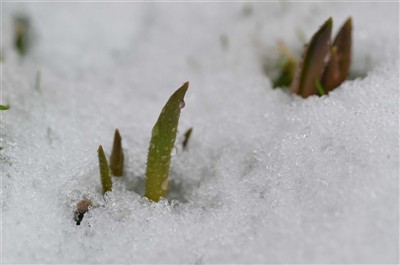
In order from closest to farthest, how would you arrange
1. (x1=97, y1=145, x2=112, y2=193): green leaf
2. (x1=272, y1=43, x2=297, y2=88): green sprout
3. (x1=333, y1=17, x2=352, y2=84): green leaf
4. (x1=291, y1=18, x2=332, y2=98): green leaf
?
(x1=97, y1=145, x2=112, y2=193): green leaf
(x1=291, y1=18, x2=332, y2=98): green leaf
(x1=333, y1=17, x2=352, y2=84): green leaf
(x1=272, y1=43, x2=297, y2=88): green sprout

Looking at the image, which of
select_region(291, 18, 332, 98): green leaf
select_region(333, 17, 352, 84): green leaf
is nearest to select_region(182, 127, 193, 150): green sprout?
select_region(291, 18, 332, 98): green leaf

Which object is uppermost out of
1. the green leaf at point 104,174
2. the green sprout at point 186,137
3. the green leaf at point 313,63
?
the green leaf at point 313,63

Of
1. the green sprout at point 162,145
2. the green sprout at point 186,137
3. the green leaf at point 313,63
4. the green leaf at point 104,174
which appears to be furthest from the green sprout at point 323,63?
the green leaf at point 104,174

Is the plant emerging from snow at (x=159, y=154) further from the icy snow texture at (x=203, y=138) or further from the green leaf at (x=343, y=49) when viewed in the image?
the green leaf at (x=343, y=49)

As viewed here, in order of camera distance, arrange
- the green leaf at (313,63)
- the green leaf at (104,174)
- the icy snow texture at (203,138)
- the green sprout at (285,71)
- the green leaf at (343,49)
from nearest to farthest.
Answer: the icy snow texture at (203,138), the green leaf at (104,174), the green leaf at (313,63), the green leaf at (343,49), the green sprout at (285,71)

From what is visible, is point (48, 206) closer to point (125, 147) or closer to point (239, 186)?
point (125, 147)

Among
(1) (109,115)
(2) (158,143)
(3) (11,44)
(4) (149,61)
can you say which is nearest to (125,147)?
(1) (109,115)

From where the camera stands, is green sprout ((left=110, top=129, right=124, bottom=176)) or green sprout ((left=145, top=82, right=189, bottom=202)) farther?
green sprout ((left=110, top=129, right=124, bottom=176))

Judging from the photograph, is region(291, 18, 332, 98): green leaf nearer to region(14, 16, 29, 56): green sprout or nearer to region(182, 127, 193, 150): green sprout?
region(182, 127, 193, 150): green sprout
